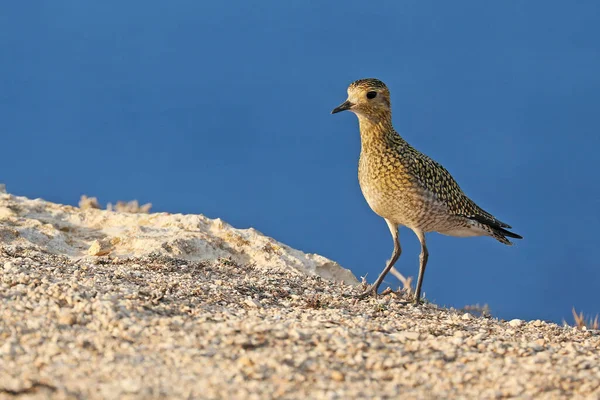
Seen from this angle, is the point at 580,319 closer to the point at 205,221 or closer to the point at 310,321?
the point at 310,321

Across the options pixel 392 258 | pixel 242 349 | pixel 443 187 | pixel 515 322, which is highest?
pixel 443 187

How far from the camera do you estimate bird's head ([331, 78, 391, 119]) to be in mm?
8688

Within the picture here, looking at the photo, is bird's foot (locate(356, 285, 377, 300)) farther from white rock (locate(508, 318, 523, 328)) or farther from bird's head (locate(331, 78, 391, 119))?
bird's head (locate(331, 78, 391, 119))

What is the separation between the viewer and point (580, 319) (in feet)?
31.8

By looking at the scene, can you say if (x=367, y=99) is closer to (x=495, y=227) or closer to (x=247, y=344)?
(x=495, y=227)

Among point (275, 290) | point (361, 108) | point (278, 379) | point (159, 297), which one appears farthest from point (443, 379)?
point (361, 108)

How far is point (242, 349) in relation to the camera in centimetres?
555

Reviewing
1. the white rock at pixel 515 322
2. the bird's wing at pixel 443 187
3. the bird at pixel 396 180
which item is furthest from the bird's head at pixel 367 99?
the white rock at pixel 515 322

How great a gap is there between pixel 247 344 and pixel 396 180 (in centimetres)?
339

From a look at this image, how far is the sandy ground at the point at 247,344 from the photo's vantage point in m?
4.96

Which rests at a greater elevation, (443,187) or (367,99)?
(367,99)

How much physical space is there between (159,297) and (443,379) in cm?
256

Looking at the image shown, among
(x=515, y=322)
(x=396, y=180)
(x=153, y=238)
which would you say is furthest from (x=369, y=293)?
(x=153, y=238)

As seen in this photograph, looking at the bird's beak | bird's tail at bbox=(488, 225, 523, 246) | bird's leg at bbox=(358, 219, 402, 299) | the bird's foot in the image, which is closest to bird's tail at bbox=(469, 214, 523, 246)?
bird's tail at bbox=(488, 225, 523, 246)
